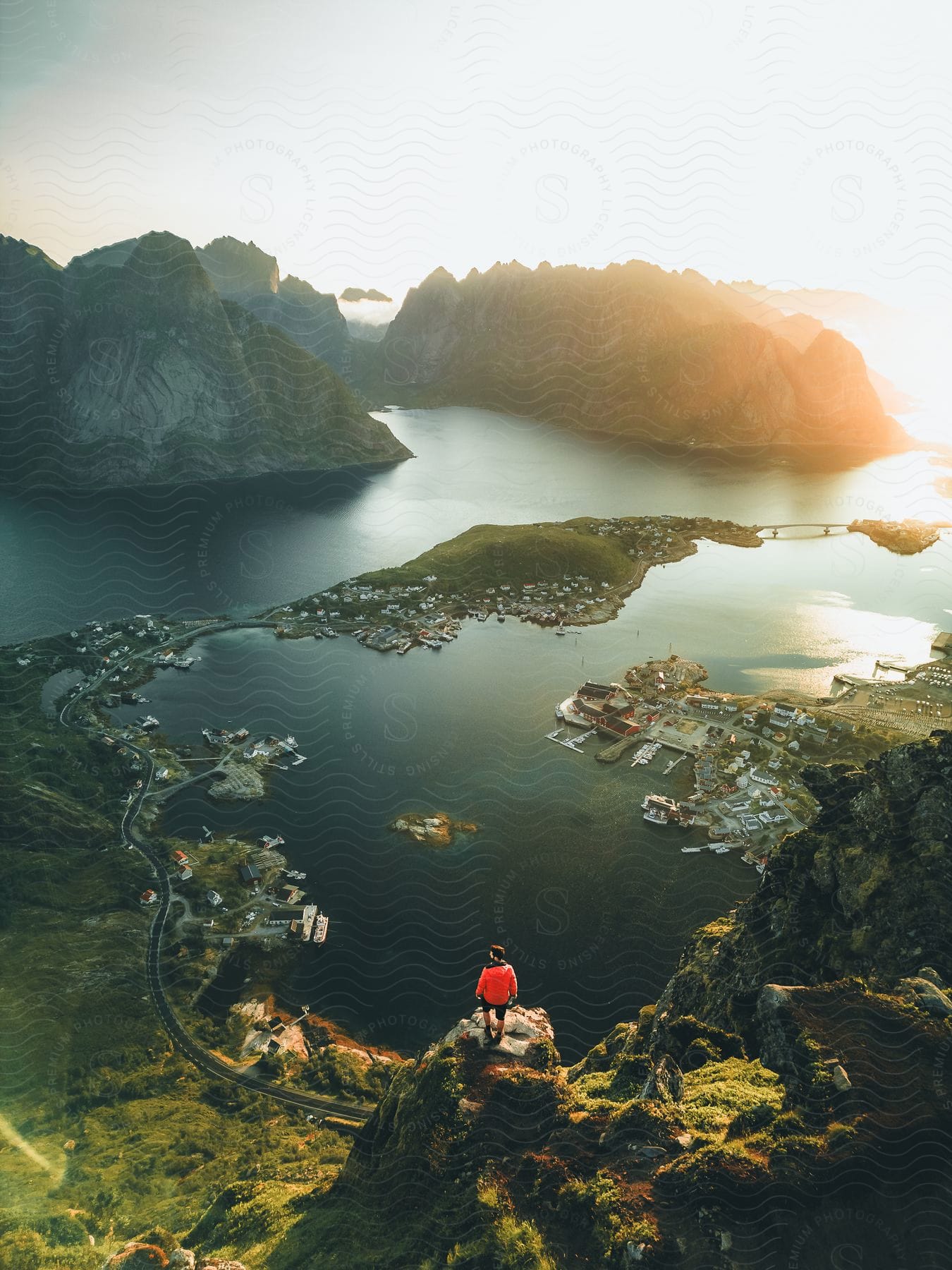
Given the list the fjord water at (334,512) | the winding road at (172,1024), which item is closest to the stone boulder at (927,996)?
the winding road at (172,1024)

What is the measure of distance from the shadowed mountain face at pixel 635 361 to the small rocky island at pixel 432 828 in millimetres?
106260

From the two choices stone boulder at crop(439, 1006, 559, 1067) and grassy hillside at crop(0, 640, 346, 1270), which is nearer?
stone boulder at crop(439, 1006, 559, 1067)

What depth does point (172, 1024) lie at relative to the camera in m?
18.0

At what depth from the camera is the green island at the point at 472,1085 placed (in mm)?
6285

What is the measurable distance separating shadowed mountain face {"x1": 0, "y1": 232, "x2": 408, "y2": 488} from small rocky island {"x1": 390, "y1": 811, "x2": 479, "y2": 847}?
72.4 m

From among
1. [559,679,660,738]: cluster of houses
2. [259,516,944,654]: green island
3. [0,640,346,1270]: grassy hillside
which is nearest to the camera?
[0,640,346,1270]: grassy hillside

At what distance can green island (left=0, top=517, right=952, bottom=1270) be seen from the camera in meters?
6.29

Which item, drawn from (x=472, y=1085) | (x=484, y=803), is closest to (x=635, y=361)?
(x=484, y=803)

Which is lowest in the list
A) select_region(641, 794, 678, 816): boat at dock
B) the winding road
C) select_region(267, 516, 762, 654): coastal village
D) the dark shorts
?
the winding road

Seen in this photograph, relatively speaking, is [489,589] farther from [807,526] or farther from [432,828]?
[807,526]

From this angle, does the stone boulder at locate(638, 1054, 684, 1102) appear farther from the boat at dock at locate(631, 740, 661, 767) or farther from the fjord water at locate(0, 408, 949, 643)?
the fjord water at locate(0, 408, 949, 643)

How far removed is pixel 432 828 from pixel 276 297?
178691 mm

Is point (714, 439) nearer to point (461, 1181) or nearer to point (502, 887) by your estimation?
point (502, 887)

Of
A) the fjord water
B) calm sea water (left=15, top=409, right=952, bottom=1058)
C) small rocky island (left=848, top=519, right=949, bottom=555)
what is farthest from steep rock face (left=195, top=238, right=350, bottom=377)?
small rocky island (left=848, top=519, right=949, bottom=555)
